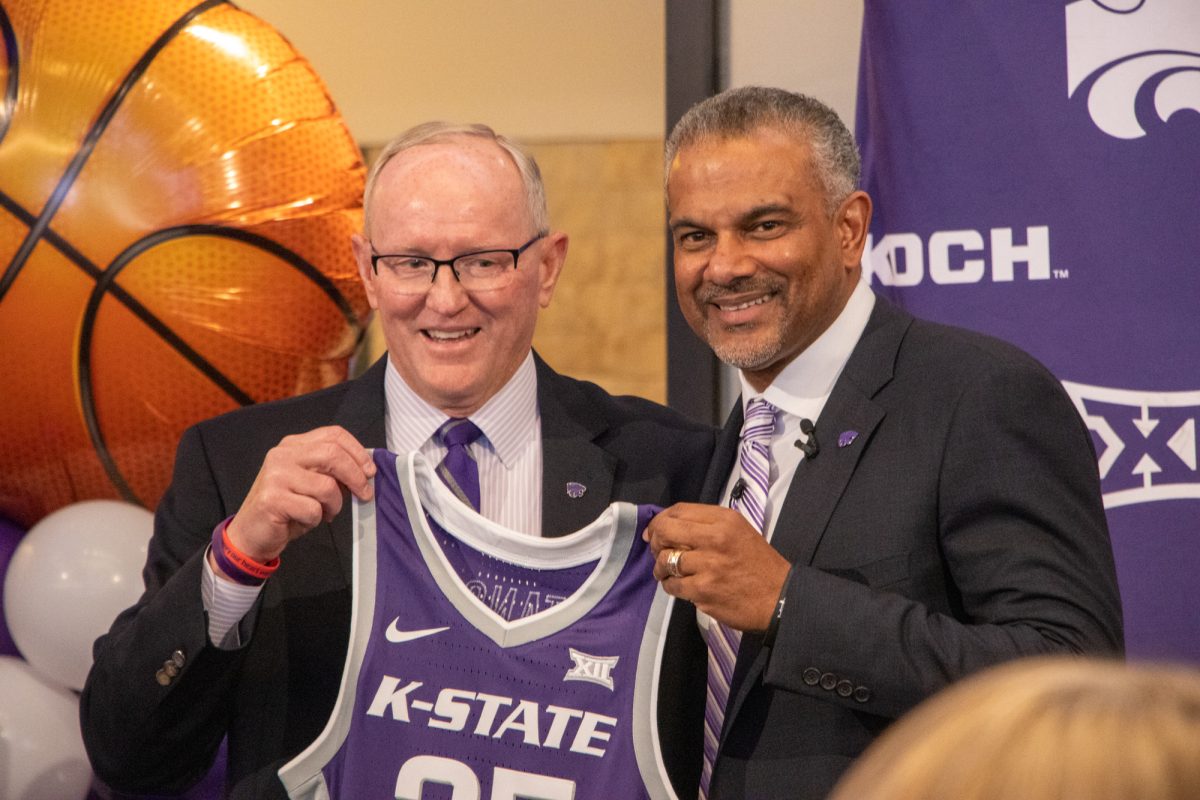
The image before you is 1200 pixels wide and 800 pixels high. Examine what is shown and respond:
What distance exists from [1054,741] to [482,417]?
1.53 m

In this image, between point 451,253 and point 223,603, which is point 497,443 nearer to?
point 451,253

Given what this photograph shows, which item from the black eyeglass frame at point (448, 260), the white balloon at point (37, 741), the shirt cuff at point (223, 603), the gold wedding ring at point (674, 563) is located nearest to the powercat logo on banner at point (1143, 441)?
the black eyeglass frame at point (448, 260)

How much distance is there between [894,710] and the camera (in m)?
1.77

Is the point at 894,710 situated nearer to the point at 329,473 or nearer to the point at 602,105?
the point at 329,473

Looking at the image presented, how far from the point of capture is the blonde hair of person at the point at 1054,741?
2.23ft

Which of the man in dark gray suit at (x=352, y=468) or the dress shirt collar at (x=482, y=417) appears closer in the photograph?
the man in dark gray suit at (x=352, y=468)

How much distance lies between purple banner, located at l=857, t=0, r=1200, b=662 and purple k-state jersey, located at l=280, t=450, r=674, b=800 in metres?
1.49

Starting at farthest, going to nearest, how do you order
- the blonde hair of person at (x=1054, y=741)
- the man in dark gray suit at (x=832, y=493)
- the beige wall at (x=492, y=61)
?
1. the beige wall at (x=492, y=61)
2. the man in dark gray suit at (x=832, y=493)
3. the blonde hair of person at (x=1054, y=741)

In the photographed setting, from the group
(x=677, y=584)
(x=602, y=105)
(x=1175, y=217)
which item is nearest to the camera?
(x=677, y=584)

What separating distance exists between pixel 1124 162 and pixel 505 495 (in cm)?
165

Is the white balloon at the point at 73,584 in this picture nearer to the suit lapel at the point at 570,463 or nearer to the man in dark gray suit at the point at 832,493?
the suit lapel at the point at 570,463

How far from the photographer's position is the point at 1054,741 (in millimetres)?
702

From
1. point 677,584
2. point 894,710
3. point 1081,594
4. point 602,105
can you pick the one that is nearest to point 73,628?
point 677,584

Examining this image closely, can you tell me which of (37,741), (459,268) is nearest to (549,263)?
(459,268)
